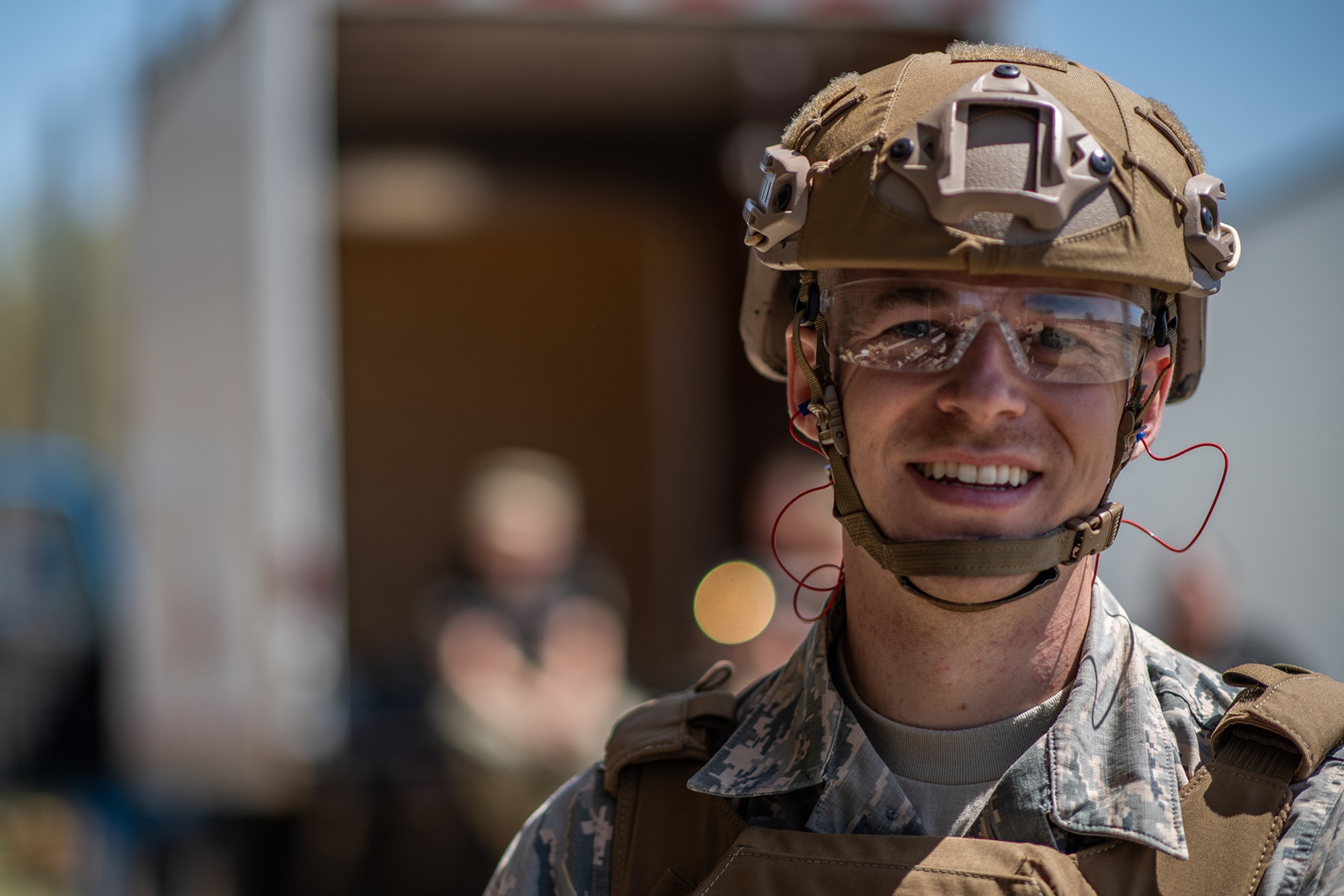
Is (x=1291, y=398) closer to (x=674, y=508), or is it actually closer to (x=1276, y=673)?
(x=674, y=508)

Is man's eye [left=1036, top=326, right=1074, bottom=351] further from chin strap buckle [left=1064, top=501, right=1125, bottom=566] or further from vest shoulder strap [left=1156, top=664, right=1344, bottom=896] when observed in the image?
vest shoulder strap [left=1156, top=664, right=1344, bottom=896]

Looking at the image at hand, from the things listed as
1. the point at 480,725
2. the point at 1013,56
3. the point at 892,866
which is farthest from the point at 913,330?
the point at 480,725

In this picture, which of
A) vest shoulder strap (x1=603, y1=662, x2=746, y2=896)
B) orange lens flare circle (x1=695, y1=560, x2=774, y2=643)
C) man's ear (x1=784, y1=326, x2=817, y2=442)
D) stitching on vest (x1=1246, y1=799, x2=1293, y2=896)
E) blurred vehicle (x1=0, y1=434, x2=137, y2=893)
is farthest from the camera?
blurred vehicle (x1=0, y1=434, x2=137, y2=893)

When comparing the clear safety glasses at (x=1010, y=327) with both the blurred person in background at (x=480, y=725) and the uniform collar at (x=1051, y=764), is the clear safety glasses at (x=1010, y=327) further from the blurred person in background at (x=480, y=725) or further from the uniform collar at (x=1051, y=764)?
the blurred person in background at (x=480, y=725)

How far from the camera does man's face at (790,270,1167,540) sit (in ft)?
5.43

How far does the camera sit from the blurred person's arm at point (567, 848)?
1812 millimetres

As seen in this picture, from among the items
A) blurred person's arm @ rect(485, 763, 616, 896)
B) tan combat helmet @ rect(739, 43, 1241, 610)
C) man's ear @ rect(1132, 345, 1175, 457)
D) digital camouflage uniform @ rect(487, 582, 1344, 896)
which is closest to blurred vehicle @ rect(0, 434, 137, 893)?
blurred person's arm @ rect(485, 763, 616, 896)

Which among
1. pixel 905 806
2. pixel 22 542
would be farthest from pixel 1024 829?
pixel 22 542

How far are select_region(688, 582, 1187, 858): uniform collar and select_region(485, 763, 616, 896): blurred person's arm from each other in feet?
0.60

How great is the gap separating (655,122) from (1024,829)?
637 cm

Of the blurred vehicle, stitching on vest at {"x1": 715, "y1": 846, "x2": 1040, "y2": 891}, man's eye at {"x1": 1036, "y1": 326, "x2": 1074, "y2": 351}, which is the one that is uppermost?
man's eye at {"x1": 1036, "y1": 326, "x2": 1074, "y2": 351}

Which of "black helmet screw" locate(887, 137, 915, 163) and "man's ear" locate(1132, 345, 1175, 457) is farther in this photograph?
"man's ear" locate(1132, 345, 1175, 457)

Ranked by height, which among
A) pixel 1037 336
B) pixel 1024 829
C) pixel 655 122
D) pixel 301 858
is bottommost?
pixel 301 858

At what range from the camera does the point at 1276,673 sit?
169 centimetres
